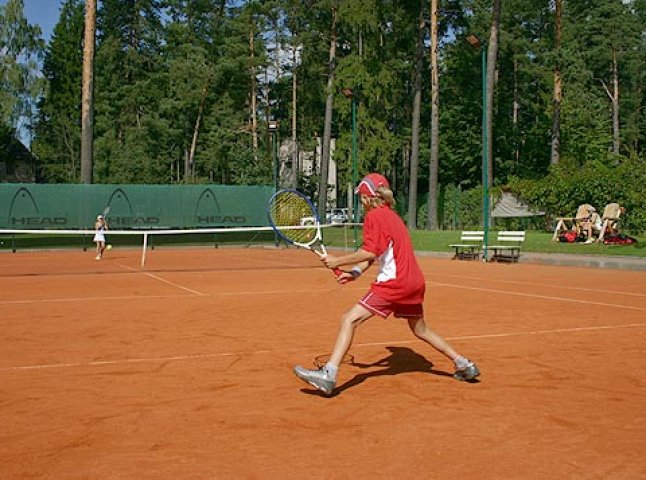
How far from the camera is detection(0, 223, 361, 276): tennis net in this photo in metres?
21.3

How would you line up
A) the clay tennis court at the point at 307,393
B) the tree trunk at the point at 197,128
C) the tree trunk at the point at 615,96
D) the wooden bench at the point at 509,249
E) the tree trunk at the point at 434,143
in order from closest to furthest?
the clay tennis court at the point at 307,393 < the wooden bench at the point at 509,249 < the tree trunk at the point at 434,143 < the tree trunk at the point at 197,128 < the tree trunk at the point at 615,96

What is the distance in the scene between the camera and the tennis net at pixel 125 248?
21.3m

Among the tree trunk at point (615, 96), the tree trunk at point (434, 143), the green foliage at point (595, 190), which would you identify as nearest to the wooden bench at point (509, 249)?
the green foliage at point (595, 190)

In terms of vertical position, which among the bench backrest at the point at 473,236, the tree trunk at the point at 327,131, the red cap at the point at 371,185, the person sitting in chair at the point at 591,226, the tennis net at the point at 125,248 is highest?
the tree trunk at the point at 327,131

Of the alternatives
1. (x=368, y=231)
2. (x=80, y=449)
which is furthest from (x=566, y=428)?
(x=80, y=449)

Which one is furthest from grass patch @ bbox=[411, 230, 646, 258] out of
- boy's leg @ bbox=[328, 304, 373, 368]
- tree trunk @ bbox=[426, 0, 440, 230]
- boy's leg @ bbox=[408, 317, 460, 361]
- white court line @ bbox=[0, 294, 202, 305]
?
boy's leg @ bbox=[328, 304, 373, 368]

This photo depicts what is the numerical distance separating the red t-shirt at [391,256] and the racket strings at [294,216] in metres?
4.22

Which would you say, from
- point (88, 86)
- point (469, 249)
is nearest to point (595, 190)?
point (469, 249)

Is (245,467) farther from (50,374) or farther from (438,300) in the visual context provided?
(438,300)

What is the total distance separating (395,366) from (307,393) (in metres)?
1.35

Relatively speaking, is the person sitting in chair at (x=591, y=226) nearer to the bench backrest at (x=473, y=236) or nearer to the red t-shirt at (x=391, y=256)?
the bench backrest at (x=473, y=236)

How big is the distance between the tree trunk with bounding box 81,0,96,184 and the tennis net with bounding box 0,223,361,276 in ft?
10.4

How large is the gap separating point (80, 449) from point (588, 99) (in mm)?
56366

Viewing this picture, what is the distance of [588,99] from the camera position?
182 ft
